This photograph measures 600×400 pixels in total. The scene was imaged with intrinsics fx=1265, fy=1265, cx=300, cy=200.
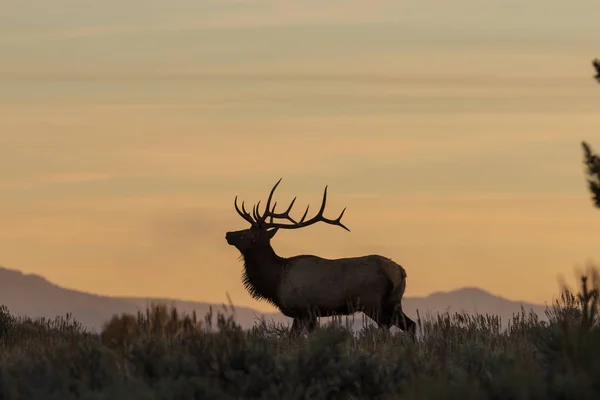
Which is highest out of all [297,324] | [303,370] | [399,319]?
[399,319]

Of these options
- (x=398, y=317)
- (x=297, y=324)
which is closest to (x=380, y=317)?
(x=398, y=317)

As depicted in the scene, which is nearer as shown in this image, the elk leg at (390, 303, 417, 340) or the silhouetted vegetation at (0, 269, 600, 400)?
the silhouetted vegetation at (0, 269, 600, 400)

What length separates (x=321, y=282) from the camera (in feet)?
67.6

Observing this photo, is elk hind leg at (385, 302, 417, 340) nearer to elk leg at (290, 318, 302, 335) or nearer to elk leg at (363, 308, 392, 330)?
elk leg at (363, 308, 392, 330)

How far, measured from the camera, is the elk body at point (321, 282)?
20.6m

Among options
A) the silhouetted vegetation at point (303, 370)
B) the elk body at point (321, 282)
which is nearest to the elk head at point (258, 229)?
the elk body at point (321, 282)

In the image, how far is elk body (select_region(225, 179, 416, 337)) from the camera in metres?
20.6

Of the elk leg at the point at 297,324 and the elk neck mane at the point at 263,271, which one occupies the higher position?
the elk neck mane at the point at 263,271

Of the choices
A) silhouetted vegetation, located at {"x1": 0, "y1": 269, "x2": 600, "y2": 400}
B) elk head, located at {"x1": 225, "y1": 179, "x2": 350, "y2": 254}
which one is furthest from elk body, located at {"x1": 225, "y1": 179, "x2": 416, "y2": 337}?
silhouetted vegetation, located at {"x1": 0, "y1": 269, "x2": 600, "y2": 400}

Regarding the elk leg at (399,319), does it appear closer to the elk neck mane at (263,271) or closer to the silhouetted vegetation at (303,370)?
the elk neck mane at (263,271)

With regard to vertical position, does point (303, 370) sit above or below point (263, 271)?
below

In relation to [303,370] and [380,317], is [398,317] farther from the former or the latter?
[303,370]

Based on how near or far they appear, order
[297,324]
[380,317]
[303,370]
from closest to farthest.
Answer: [303,370], [297,324], [380,317]

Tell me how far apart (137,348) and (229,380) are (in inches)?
40.0
